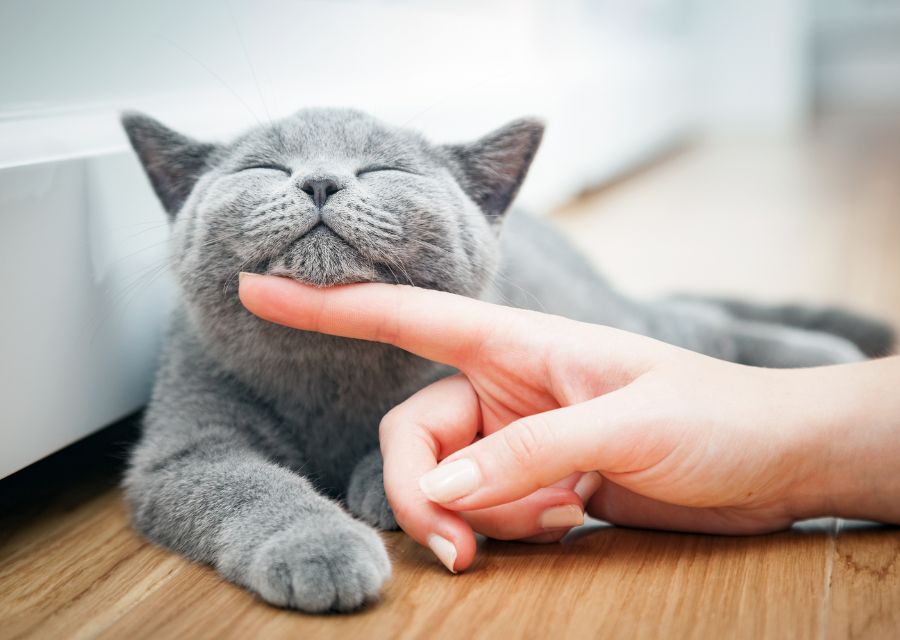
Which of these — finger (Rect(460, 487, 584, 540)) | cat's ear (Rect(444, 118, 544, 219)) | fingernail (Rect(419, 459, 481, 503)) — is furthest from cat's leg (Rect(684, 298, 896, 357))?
fingernail (Rect(419, 459, 481, 503))

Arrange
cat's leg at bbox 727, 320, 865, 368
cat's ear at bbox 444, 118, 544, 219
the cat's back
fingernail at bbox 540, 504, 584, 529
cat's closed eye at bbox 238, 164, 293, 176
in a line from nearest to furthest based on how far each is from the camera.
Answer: fingernail at bbox 540, 504, 584, 529, cat's closed eye at bbox 238, 164, 293, 176, cat's ear at bbox 444, 118, 544, 219, the cat's back, cat's leg at bbox 727, 320, 865, 368

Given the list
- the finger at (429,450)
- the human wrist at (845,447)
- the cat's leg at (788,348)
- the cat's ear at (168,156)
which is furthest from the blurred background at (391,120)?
the human wrist at (845,447)

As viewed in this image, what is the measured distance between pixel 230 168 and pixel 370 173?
0.17 meters

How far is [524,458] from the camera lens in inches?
31.0

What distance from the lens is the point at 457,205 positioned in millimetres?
1020

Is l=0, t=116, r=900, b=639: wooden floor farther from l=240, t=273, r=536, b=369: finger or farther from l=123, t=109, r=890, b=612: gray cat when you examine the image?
l=240, t=273, r=536, b=369: finger

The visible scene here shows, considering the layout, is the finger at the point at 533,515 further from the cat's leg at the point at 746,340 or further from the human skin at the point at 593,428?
the cat's leg at the point at 746,340

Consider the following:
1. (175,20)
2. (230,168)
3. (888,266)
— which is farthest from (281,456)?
(888,266)

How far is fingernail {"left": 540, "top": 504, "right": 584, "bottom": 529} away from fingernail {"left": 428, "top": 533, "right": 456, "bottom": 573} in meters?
0.10

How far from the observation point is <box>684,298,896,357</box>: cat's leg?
5.04ft

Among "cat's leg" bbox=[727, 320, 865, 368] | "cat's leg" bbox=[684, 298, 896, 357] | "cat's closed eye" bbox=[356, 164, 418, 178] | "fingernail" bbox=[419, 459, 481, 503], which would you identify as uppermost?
"cat's closed eye" bbox=[356, 164, 418, 178]

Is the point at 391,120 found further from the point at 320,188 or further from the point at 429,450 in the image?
the point at 429,450

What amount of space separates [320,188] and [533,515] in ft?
1.27

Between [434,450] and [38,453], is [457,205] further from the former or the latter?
[38,453]
